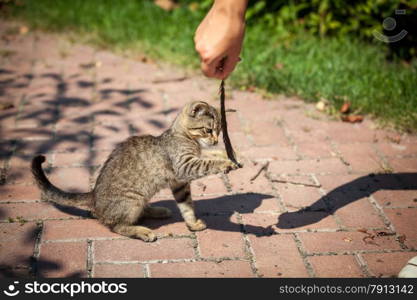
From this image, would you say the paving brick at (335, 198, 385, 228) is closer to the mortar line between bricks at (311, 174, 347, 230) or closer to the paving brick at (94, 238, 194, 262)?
the mortar line between bricks at (311, 174, 347, 230)

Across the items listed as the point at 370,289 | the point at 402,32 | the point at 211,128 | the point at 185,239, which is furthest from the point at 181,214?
the point at 402,32

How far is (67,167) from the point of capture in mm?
5203

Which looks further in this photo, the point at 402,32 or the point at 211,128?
the point at 402,32

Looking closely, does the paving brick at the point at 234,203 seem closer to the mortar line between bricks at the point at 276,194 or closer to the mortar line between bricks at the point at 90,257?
the mortar line between bricks at the point at 276,194

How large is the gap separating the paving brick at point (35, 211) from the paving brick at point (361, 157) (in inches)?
Answer: 105

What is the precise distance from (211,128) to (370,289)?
1.74m

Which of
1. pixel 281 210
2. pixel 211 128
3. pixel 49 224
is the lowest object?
pixel 49 224

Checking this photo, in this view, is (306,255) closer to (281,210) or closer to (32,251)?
(281,210)

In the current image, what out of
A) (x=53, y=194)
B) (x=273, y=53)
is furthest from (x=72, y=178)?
(x=273, y=53)

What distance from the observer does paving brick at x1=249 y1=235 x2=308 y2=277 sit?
12.8 feet

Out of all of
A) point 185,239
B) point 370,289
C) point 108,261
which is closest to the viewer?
point 370,289

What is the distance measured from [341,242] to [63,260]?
2.16m

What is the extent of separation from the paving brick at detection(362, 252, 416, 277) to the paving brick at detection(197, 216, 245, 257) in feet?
3.16

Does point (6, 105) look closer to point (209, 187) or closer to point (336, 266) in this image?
point (209, 187)
